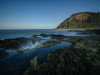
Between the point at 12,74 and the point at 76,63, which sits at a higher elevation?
the point at 76,63

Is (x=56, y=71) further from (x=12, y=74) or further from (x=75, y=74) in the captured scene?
(x=12, y=74)

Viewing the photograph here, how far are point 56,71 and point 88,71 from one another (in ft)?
9.46

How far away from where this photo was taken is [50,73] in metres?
5.13

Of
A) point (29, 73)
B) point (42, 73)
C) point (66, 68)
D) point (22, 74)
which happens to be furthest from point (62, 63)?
point (22, 74)

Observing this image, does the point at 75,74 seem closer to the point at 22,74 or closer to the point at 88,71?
the point at 88,71

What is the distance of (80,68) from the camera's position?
17.7 ft

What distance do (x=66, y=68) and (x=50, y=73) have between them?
1606 millimetres

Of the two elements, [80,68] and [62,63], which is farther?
[62,63]

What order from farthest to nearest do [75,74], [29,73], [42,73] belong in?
[29,73]
[42,73]
[75,74]

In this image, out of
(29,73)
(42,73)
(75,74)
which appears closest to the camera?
(75,74)

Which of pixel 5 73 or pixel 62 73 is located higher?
pixel 62 73

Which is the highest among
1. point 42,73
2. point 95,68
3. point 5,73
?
point 95,68

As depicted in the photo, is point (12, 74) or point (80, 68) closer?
point (80, 68)

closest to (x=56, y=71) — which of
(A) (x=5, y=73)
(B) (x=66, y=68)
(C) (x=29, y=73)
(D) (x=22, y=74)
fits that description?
(B) (x=66, y=68)
